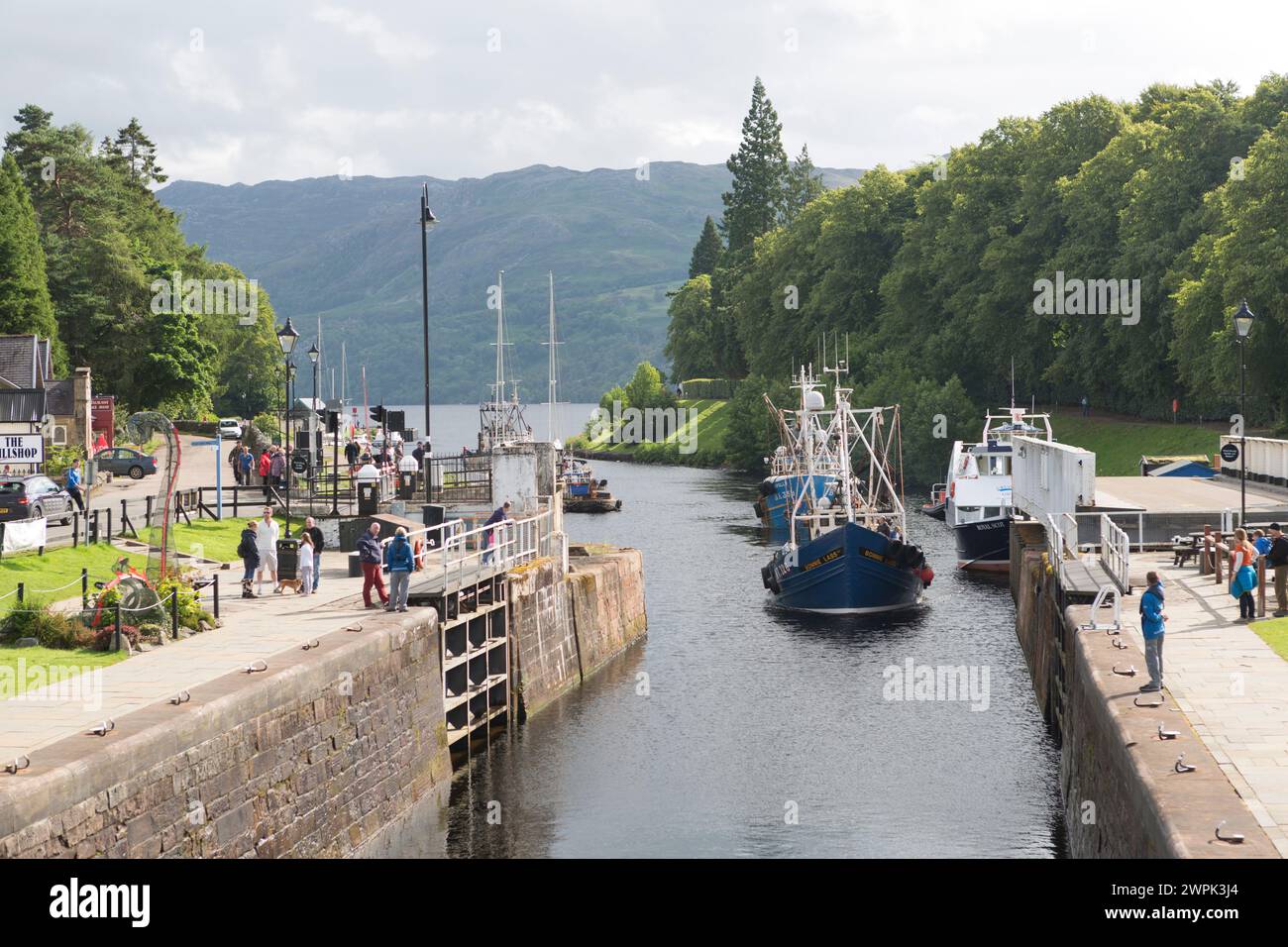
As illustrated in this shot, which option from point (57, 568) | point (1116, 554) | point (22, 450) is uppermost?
point (22, 450)

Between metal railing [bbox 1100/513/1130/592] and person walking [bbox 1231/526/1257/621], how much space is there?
80.0 inches

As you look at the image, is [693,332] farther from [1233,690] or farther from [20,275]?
[1233,690]

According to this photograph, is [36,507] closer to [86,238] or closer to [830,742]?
[830,742]

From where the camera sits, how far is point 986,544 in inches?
2292

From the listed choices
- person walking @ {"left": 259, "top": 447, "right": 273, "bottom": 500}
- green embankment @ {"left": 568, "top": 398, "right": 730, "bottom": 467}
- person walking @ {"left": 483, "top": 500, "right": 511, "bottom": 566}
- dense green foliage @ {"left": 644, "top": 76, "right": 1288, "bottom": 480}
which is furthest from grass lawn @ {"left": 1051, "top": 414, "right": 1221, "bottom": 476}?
person walking @ {"left": 483, "top": 500, "right": 511, "bottom": 566}

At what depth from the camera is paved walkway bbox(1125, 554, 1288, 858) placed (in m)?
16.9

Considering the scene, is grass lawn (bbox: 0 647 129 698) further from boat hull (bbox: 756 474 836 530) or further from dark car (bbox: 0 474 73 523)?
boat hull (bbox: 756 474 836 530)

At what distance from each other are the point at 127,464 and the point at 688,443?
78522mm

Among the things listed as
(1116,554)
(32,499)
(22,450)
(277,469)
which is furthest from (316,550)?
(22,450)

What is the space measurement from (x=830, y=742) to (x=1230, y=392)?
44.8 m

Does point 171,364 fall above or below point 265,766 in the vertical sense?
above

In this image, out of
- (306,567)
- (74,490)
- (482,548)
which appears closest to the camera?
(306,567)
